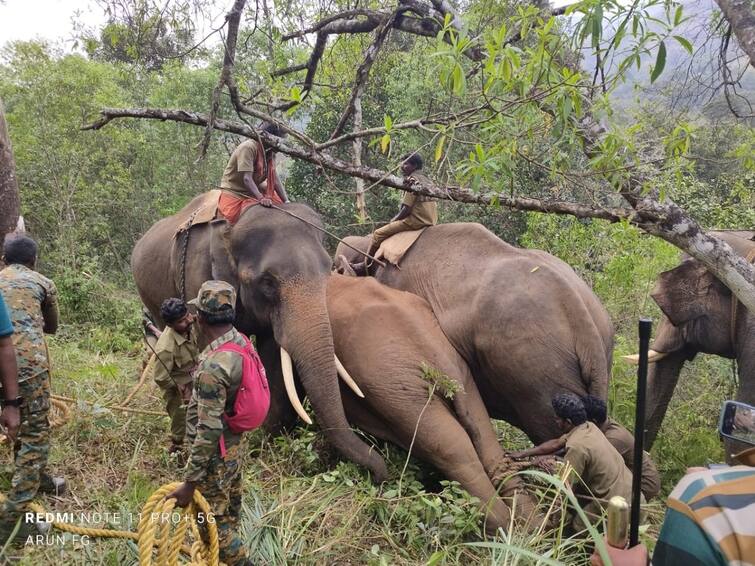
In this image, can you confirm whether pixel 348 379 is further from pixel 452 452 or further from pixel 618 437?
pixel 618 437

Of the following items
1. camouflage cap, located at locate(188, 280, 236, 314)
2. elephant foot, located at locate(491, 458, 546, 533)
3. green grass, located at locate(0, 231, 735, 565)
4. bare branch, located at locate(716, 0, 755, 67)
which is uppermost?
bare branch, located at locate(716, 0, 755, 67)

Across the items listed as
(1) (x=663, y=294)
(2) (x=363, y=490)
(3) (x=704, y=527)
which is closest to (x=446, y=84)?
(3) (x=704, y=527)

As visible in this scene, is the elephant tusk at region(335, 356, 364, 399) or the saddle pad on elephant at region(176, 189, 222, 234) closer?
the elephant tusk at region(335, 356, 364, 399)

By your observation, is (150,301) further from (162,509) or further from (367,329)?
A: (162,509)

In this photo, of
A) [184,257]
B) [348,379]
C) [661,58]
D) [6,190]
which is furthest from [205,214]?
[661,58]

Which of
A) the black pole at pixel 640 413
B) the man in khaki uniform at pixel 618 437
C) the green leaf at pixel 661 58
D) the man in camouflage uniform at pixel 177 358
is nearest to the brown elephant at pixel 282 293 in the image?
the man in camouflage uniform at pixel 177 358

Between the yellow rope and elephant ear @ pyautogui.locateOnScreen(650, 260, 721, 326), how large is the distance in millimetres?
4397

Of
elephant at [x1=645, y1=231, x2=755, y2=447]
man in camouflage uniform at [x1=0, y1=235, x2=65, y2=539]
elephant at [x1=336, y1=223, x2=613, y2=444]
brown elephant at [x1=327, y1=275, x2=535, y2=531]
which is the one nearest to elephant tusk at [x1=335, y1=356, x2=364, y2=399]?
brown elephant at [x1=327, y1=275, x2=535, y2=531]

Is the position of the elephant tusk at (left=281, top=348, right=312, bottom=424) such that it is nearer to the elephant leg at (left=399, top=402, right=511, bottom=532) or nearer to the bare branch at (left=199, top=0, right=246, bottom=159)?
the elephant leg at (left=399, top=402, right=511, bottom=532)

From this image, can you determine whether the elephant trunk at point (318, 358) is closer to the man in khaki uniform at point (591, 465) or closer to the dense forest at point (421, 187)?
the dense forest at point (421, 187)

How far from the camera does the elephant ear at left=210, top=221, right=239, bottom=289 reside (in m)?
5.17

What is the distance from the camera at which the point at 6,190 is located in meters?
5.02

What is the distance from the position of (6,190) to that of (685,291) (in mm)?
6030

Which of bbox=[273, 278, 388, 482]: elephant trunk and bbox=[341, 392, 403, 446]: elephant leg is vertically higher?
bbox=[273, 278, 388, 482]: elephant trunk
